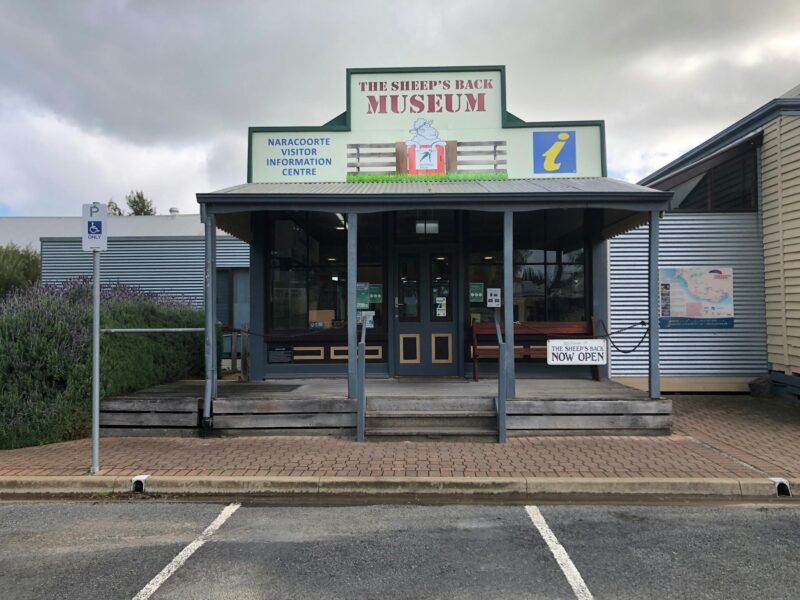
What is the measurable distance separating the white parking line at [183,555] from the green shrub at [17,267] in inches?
615

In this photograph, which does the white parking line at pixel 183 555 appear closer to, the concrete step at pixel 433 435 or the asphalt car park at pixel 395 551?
the asphalt car park at pixel 395 551

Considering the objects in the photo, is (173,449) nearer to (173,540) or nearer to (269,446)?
(269,446)

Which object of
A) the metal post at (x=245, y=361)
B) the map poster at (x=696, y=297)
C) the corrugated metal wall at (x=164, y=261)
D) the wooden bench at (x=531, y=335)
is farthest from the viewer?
the corrugated metal wall at (x=164, y=261)

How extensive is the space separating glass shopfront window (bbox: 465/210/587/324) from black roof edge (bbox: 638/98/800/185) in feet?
11.4

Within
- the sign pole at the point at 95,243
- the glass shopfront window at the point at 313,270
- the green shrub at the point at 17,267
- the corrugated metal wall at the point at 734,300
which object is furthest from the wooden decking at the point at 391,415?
the green shrub at the point at 17,267

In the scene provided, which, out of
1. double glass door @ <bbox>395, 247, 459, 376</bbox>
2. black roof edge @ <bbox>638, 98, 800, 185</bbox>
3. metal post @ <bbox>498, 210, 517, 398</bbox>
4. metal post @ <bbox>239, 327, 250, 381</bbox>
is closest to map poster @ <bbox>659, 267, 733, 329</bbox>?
black roof edge @ <bbox>638, 98, 800, 185</bbox>

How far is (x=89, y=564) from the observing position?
3750mm

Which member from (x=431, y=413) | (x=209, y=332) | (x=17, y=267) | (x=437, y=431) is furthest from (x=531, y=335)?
(x=17, y=267)

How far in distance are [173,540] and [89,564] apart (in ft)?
1.89

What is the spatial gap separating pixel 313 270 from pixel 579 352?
4641mm

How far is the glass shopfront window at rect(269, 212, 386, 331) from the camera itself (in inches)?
367

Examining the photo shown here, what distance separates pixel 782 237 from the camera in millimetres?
9148

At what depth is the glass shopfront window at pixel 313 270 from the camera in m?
9.33

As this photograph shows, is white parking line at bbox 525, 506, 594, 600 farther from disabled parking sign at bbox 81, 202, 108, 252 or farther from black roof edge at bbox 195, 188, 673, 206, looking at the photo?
disabled parking sign at bbox 81, 202, 108, 252
